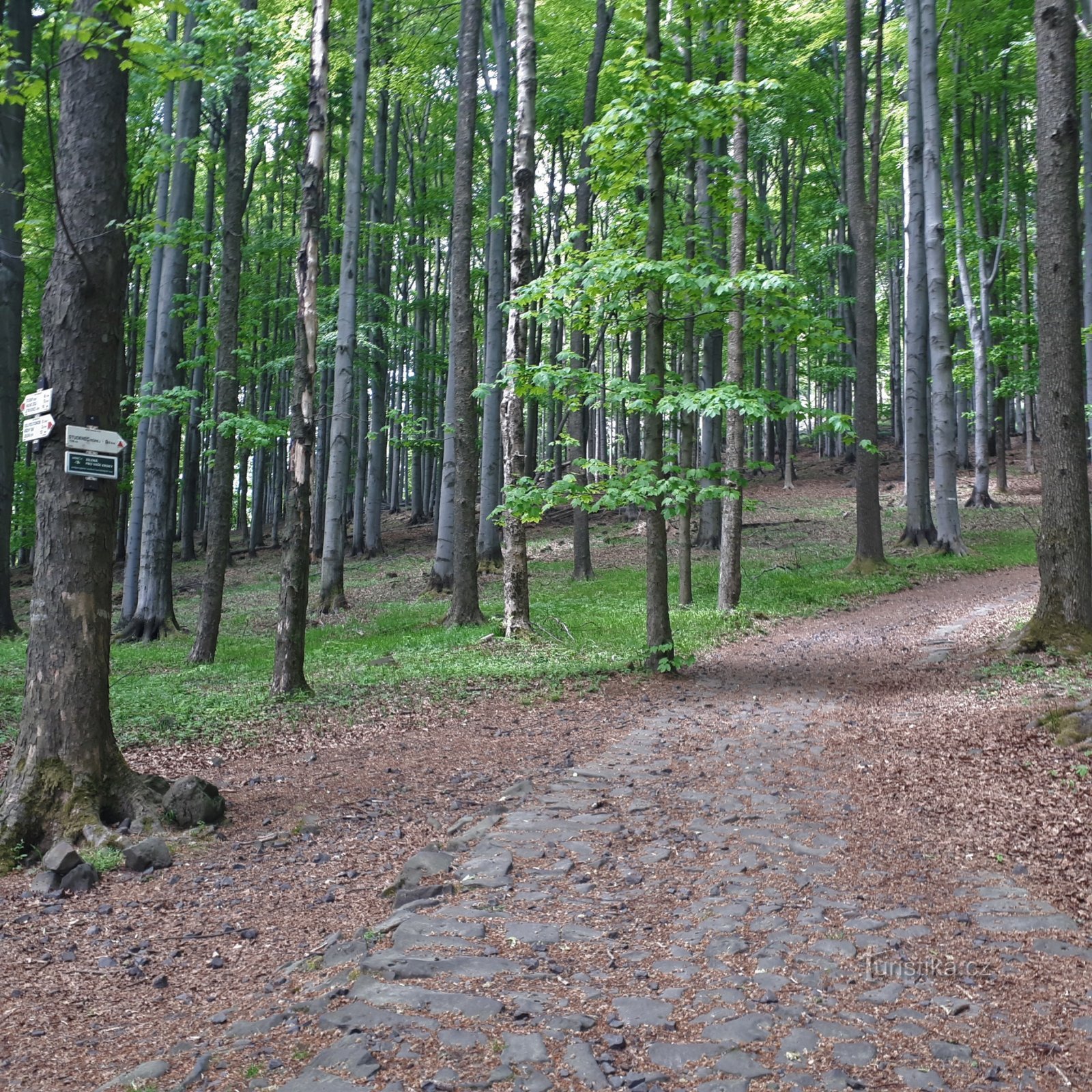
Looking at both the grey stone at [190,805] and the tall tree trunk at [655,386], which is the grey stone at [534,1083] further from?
the tall tree trunk at [655,386]

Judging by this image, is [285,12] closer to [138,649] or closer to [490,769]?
[138,649]

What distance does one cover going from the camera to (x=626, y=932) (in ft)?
13.0

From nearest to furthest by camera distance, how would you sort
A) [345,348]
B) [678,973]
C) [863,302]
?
[678,973] → [345,348] → [863,302]

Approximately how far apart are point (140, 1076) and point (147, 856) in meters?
2.49

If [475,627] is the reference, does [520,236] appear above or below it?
above

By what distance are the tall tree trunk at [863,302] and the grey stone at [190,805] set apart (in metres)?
14.6

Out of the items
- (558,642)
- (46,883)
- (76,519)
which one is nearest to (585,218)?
(558,642)

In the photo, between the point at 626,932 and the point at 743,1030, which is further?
the point at 626,932

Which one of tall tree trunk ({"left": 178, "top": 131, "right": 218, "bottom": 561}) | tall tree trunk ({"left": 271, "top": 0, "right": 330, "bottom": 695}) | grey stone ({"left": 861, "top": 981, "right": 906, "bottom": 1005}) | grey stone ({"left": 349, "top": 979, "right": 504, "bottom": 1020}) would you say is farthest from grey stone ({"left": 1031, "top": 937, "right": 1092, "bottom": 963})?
tall tree trunk ({"left": 178, "top": 131, "right": 218, "bottom": 561})

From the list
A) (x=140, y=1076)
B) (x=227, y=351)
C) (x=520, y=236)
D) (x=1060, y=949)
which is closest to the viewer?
(x=140, y=1076)

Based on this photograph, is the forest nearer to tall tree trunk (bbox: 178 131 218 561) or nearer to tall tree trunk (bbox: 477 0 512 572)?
tall tree trunk (bbox: 477 0 512 572)

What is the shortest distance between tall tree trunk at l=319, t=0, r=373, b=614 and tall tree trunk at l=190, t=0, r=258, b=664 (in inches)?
96.1

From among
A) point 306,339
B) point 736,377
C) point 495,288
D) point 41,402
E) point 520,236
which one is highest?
point 495,288

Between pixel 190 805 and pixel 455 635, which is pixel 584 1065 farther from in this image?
pixel 455 635
